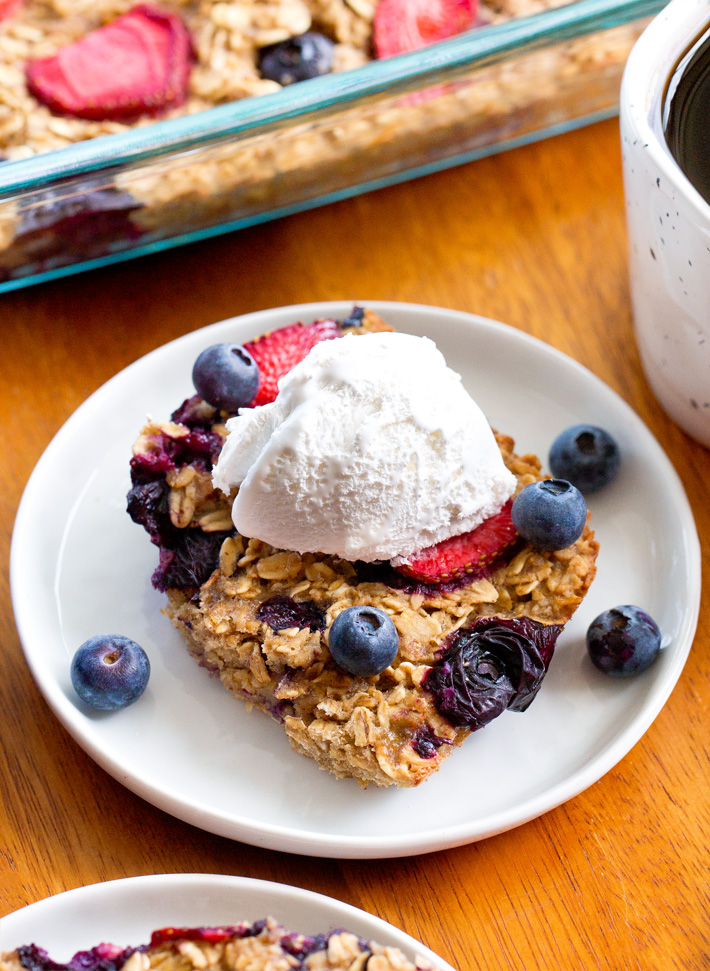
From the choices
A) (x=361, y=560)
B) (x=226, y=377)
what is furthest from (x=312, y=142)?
(x=361, y=560)

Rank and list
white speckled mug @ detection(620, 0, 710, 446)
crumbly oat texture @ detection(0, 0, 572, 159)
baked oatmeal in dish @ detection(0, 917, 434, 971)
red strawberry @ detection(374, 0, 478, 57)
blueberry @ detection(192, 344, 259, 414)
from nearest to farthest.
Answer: baked oatmeal in dish @ detection(0, 917, 434, 971), white speckled mug @ detection(620, 0, 710, 446), blueberry @ detection(192, 344, 259, 414), crumbly oat texture @ detection(0, 0, 572, 159), red strawberry @ detection(374, 0, 478, 57)

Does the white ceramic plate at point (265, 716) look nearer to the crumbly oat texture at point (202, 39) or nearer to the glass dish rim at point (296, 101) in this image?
the glass dish rim at point (296, 101)

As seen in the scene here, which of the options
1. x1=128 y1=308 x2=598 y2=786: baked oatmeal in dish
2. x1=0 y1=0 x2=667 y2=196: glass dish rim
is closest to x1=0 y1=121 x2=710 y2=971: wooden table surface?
x1=128 y1=308 x2=598 y2=786: baked oatmeal in dish

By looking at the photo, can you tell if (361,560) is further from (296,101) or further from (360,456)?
(296,101)

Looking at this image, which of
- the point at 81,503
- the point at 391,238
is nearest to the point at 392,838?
the point at 81,503

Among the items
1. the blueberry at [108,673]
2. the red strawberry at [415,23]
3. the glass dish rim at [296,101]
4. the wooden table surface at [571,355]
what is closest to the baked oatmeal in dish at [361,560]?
the blueberry at [108,673]

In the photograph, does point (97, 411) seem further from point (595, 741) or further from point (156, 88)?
point (595, 741)

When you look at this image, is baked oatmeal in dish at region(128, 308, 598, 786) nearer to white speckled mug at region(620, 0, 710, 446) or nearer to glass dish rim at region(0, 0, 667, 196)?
white speckled mug at region(620, 0, 710, 446)
